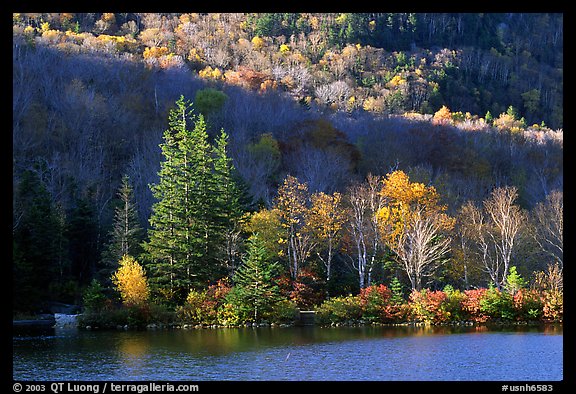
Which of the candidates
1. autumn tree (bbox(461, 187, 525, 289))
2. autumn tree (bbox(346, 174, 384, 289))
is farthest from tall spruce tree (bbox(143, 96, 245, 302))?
autumn tree (bbox(461, 187, 525, 289))

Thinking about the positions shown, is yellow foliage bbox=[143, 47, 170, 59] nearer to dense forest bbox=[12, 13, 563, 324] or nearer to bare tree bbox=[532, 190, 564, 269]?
dense forest bbox=[12, 13, 563, 324]

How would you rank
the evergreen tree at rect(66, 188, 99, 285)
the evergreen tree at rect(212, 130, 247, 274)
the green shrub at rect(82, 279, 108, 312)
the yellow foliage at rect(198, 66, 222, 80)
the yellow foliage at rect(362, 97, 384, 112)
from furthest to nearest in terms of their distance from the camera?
the yellow foliage at rect(362, 97, 384, 112) → the yellow foliage at rect(198, 66, 222, 80) → the evergreen tree at rect(66, 188, 99, 285) → the evergreen tree at rect(212, 130, 247, 274) → the green shrub at rect(82, 279, 108, 312)

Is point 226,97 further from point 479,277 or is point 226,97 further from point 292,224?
point 479,277

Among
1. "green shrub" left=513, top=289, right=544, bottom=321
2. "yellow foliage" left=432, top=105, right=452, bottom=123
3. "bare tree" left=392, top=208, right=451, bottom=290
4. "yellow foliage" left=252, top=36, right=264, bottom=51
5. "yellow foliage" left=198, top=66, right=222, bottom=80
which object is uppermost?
"yellow foliage" left=252, top=36, right=264, bottom=51

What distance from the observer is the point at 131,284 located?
31.1m

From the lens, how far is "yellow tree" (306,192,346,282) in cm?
3391

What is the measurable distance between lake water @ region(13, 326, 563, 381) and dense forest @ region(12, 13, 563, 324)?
5534mm

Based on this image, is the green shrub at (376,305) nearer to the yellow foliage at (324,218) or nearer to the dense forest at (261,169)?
the dense forest at (261,169)

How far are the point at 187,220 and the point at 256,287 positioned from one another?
5.77 m

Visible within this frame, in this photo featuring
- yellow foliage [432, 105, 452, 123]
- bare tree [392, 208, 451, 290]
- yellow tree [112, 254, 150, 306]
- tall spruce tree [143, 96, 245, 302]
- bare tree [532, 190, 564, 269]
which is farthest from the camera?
yellow foliage [432, 105, 452, 123]

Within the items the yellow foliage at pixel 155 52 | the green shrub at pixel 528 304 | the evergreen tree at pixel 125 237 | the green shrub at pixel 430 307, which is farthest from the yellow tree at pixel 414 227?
the yellow foliage at pixel 155 52

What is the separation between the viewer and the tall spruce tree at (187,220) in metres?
32.8

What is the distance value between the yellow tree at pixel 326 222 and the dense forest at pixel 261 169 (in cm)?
12
